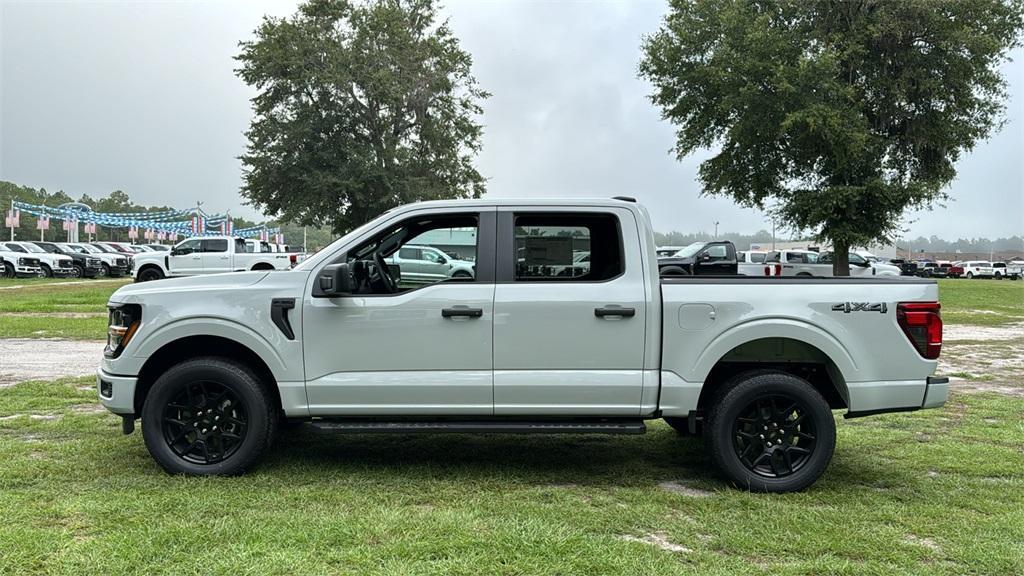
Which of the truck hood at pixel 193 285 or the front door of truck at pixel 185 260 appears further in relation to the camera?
the front door of truck at pixel 185 260

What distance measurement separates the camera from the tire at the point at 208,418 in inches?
190

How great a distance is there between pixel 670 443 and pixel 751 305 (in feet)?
5.88

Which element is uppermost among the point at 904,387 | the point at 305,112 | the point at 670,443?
the point at 305,112

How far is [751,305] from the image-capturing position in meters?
4.77

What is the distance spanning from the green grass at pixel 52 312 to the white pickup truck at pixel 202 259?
5.04ft

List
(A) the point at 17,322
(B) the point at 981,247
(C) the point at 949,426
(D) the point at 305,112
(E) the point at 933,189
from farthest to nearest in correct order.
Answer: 1. (B) the point at 981,247
2. (D) the point at 305,112
3. (E) the point at 933,189
4. (A) the point at 17,322
5. (C) the point at 949,426

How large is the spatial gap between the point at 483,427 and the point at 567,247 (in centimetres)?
132

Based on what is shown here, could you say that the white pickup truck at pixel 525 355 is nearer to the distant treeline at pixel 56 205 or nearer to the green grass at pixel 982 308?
the green grass at pixel 982 308

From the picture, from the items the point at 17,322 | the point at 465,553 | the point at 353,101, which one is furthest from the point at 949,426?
the point at 353,101

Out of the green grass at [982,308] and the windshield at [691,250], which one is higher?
the windshield at [691,250]

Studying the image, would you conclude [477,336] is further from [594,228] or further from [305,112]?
[305,112]

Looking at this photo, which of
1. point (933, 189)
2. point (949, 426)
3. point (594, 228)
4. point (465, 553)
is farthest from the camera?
point (933, 189)

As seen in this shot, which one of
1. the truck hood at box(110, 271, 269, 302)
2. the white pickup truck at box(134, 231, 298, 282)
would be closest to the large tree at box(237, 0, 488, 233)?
the white pickup truck at box(134, 231, 298, 282)

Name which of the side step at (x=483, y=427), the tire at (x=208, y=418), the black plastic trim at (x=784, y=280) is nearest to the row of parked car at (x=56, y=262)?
the tire at (x=208, y=418)
